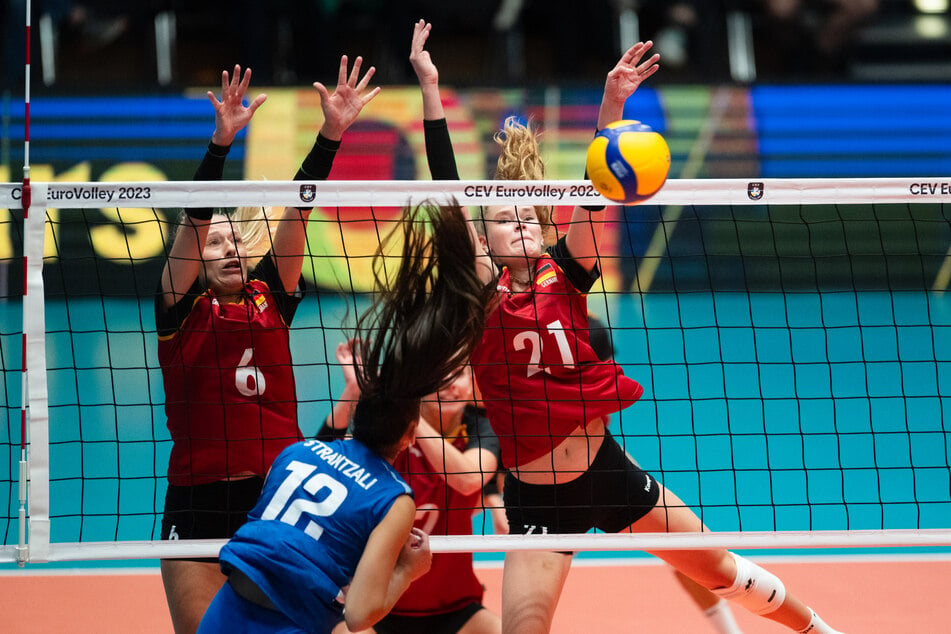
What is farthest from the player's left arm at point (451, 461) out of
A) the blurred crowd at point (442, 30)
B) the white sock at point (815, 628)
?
the blurred crowd at point (442, 30)

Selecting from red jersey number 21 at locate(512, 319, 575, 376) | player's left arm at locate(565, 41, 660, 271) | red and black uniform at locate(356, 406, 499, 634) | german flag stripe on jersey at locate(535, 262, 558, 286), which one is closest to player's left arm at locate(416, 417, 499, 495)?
red and black uniform at locate(356, 406, 499, 634)

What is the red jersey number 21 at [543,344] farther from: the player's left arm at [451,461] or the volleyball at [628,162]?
the volleyball at [628,162]

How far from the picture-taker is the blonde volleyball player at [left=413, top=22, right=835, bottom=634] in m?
4.10

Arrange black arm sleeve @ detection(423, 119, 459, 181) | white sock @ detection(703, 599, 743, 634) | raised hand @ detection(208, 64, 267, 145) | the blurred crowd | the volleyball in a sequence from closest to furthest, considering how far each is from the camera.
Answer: the volleyball < raised hand @ detection(208, 64, 267, 145) < black arm sleeve @ detection(423, 119, 459, 181) < white sock @ detection(703, 599, 743, 634) < the blurred crowd

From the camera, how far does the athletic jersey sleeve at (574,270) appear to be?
416 cm

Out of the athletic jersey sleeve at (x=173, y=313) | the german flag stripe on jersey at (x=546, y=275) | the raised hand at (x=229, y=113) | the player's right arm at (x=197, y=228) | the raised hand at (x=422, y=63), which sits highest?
the raised hand at (x=422, y=63)

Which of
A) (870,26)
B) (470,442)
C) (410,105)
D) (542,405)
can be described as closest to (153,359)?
(410,105)

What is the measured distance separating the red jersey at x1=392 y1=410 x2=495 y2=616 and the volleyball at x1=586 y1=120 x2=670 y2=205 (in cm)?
131

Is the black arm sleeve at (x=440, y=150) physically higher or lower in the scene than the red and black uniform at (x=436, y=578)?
higher

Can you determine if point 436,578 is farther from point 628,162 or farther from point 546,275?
point 628,162

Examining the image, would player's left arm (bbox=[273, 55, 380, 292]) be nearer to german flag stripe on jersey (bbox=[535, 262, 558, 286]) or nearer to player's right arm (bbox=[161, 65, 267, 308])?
player's right arm (bbox=[161, 65, 267, 308])

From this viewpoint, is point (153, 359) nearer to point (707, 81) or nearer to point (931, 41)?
point (707, 81)

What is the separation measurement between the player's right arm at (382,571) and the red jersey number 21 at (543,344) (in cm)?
121

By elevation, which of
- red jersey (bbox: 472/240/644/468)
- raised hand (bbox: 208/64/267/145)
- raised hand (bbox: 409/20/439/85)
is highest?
raised hand (bbox: 409/20/439/85)
